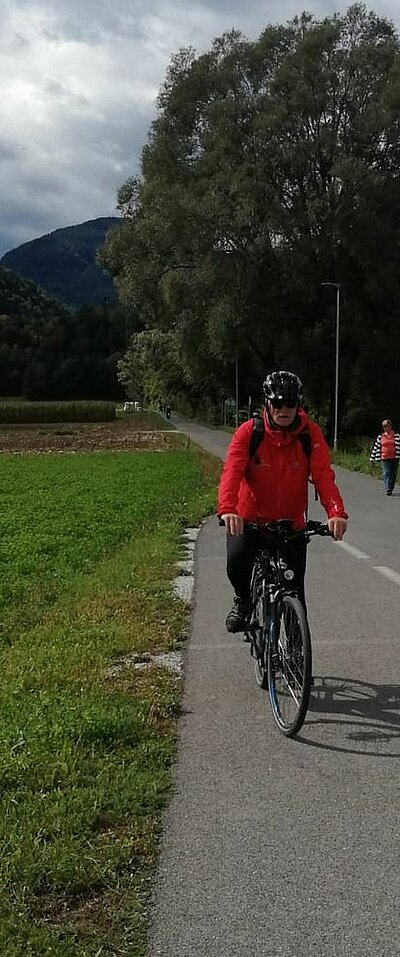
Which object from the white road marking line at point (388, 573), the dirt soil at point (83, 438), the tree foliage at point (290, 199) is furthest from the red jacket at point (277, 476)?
the dirt soil at point (83, 438)

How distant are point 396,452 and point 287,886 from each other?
60.5 ft

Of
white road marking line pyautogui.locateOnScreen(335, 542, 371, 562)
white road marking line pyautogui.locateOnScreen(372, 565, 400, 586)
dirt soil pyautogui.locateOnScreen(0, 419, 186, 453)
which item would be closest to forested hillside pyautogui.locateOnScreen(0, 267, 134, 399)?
dirt soil pyautogui.locateOnScreen(0, 419, 186, 453)

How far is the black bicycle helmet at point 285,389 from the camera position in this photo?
5.54 m

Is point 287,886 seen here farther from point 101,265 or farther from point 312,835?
point 101,265

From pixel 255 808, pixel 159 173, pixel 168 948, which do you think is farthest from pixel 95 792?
pixel 159 173

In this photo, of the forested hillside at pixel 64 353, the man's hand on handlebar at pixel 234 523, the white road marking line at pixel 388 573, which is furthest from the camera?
the forested hillside at pixel 64 353

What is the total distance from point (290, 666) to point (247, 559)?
0.89 m

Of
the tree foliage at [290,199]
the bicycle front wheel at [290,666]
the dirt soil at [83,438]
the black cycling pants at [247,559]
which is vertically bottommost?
the dirt soil at [83,438]

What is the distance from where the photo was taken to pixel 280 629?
18.2 feet

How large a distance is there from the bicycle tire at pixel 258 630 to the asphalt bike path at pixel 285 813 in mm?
131

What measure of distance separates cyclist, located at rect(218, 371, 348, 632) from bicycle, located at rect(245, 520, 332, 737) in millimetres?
106

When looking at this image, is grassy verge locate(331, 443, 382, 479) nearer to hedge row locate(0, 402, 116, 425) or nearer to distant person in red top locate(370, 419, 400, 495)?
distant person in red top locate(370, 419, 400, 495)

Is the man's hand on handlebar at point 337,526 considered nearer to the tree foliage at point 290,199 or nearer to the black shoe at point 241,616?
the black shoe at point 241,616

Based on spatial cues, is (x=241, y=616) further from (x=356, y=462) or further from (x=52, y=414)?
(x=52, y=414)
